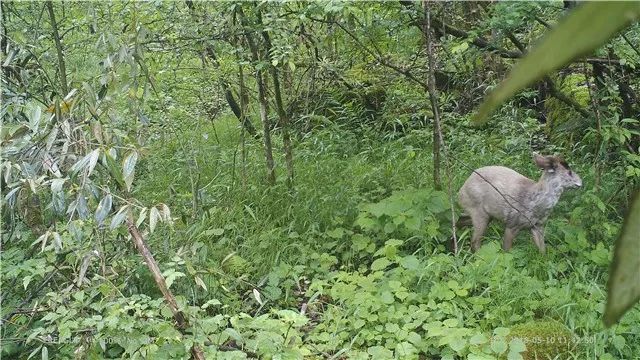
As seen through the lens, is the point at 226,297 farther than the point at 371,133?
No

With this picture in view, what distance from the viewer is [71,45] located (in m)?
4.94

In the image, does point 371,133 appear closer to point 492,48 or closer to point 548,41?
point 492,48

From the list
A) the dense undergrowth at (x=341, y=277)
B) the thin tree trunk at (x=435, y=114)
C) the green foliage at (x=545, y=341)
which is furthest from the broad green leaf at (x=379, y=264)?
the green foliage at (x=545, y=341)

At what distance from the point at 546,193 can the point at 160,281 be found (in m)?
2.35

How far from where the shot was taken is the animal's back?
162 inches

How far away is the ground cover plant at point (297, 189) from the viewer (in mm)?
2912

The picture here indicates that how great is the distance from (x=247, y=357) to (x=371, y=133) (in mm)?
3549

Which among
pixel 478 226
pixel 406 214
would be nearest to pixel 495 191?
pixel 478 226

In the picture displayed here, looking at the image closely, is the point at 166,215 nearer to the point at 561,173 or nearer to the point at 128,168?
the point at 128,168

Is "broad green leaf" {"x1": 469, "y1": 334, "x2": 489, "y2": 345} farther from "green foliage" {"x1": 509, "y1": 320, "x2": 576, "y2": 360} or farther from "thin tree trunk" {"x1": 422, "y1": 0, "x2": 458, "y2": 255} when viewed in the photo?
"thin tree trunk" {"x1": 422, "y1": 0, "x2": 458, "y2": 255}

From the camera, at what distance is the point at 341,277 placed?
392 cm

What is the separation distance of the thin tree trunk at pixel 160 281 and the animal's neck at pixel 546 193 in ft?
7.20

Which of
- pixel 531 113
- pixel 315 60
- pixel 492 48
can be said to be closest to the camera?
pixel 492 48

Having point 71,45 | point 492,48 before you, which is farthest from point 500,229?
point 71,45
